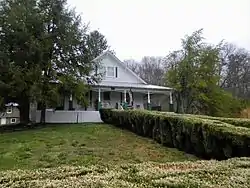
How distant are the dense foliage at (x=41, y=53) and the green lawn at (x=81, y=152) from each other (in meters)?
4.63

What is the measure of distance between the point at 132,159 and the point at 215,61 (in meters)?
20.5

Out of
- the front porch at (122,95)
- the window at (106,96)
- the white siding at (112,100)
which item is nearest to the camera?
the front porch at (122,95)

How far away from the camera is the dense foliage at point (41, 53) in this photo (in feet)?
56.7

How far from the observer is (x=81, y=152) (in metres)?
9.96

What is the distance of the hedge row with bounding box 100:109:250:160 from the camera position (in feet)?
23.3

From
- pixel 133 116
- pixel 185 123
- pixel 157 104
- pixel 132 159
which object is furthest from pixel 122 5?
pixel 157 104

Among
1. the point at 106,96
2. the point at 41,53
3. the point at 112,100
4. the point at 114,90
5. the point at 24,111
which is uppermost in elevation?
the point at 41,53

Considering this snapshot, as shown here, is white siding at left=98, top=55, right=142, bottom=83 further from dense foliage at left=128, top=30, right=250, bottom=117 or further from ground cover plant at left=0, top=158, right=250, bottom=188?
ground cover plant at left=0, top=158, right=250, bottom=188

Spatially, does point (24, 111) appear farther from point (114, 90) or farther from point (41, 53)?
point (114, 90)

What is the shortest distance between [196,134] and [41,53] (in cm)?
1166

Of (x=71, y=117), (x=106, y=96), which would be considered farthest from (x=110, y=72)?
(x=71, y=117)

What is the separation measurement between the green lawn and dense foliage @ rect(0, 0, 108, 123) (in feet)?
15.2

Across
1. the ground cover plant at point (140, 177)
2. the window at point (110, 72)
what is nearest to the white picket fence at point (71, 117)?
the window at point (110, 72)

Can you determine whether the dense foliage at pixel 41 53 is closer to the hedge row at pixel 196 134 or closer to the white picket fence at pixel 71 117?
the white picket fence at pixel 71 117
